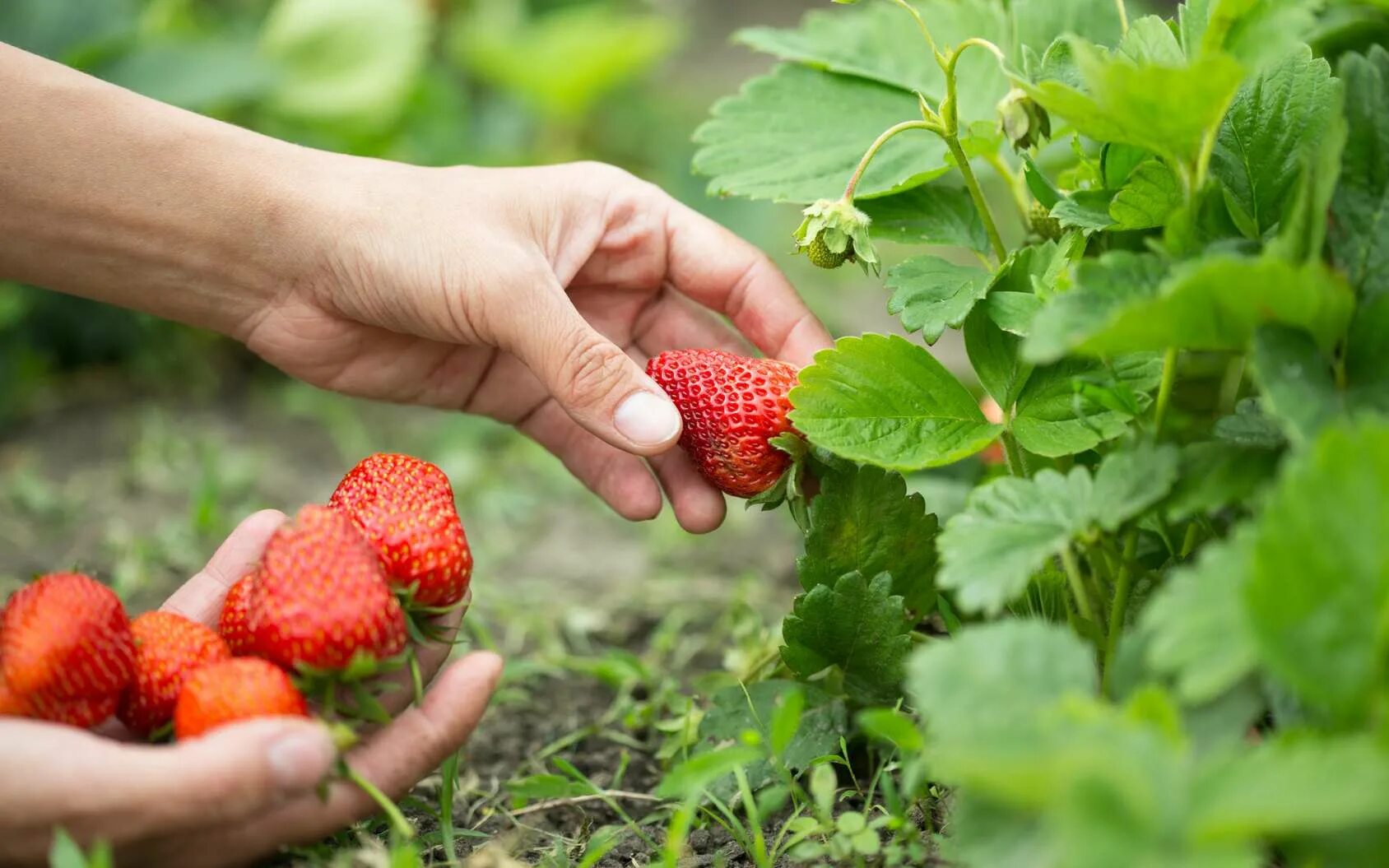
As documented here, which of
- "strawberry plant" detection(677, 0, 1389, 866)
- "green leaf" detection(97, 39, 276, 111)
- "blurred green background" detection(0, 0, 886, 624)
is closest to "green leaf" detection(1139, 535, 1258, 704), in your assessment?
"strawberry plant" detection(677, 0, 1389, 866)

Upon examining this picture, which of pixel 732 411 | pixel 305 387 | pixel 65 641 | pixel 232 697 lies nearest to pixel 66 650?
pixel 65 641

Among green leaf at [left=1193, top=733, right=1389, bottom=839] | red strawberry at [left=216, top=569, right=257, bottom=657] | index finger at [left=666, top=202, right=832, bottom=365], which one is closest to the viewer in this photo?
green leaf at [left=1193, top=733, right=1389, bottom=839]

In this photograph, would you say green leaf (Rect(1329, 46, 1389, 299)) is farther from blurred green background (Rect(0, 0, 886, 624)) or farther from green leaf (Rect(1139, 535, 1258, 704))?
blurred green background (Rect(0, 0, 886, 624))

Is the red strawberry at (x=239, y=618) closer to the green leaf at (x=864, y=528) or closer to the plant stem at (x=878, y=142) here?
the green leaf at (x=864, y=528)

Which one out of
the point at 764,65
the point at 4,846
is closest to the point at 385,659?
the point at 4,846

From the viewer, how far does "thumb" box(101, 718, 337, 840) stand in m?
0.97

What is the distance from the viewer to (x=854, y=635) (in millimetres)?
1354

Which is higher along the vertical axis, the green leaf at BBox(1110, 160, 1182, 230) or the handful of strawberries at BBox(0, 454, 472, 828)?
the green leaf at BBox(1110, 160, 1182, 230)

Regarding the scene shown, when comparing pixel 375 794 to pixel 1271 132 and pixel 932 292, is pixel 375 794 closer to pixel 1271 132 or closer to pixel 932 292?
pixel 932 292

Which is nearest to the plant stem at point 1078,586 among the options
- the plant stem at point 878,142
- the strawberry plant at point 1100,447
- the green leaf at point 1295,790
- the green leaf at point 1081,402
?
the strawberry plant at point 1100,447

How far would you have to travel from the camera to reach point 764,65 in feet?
16.7

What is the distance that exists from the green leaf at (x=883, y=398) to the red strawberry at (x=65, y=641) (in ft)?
2.30

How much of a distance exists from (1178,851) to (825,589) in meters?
0.59

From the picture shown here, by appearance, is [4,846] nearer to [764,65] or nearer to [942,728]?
[942,728]
